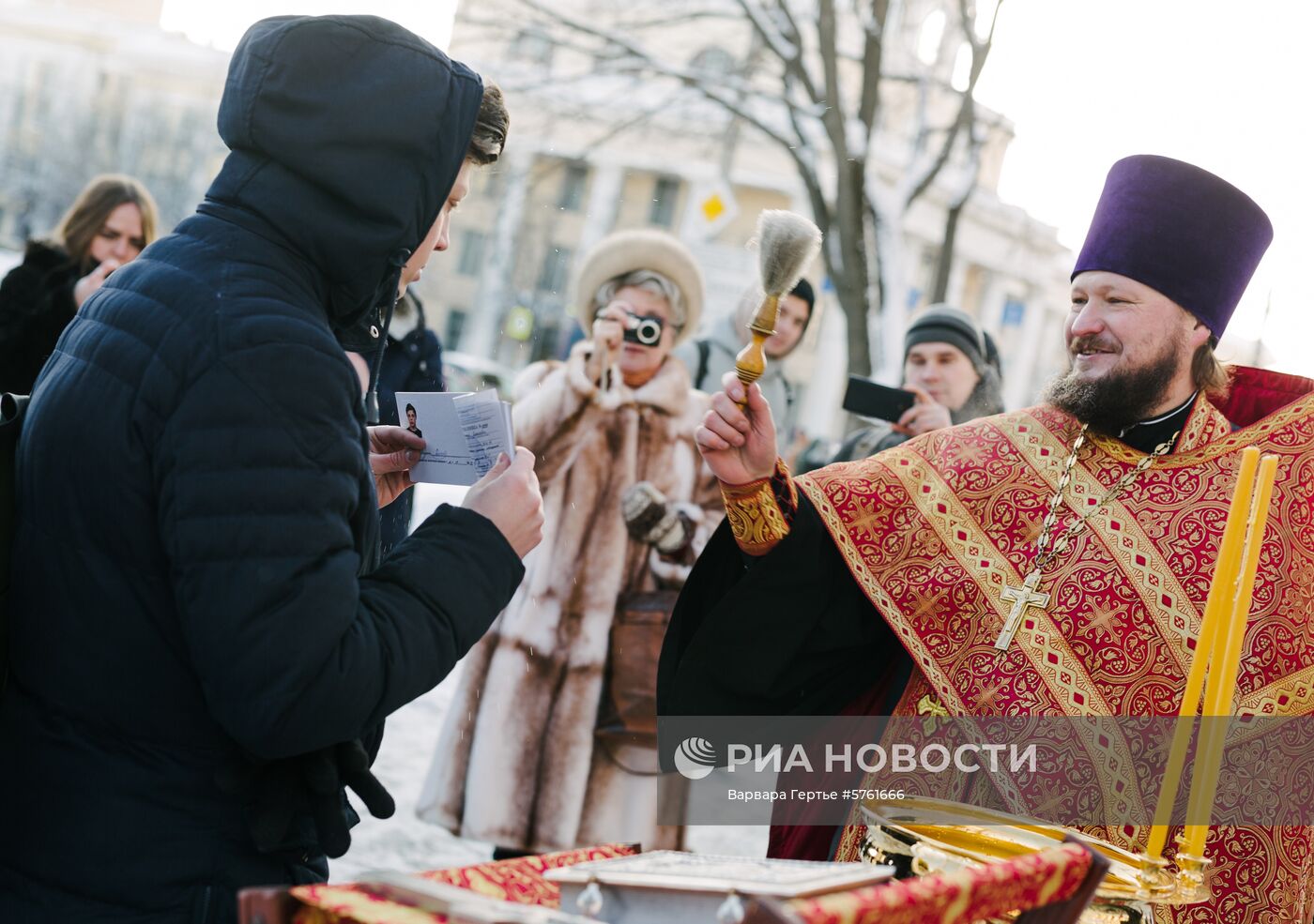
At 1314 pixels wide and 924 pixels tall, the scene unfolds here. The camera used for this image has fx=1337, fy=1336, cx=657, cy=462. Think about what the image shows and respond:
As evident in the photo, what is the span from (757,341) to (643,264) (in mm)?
2892

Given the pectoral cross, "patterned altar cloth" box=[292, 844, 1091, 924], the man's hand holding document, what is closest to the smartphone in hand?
the pectoral cross

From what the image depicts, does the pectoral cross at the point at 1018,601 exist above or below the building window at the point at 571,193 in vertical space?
below

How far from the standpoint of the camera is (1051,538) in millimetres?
2680

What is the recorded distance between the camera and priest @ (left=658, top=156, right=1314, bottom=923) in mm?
2502

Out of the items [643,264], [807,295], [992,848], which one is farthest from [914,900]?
[807,295]

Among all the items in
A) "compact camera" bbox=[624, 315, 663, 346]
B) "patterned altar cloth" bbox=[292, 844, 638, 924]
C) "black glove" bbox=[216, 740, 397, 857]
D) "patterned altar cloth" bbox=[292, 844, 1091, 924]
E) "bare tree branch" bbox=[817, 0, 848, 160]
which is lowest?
"black glove" bbox=[216, 740, 397, 857]

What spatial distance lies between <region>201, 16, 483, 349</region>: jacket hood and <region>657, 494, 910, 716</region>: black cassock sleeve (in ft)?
3.88

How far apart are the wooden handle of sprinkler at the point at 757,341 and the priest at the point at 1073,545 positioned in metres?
0.13

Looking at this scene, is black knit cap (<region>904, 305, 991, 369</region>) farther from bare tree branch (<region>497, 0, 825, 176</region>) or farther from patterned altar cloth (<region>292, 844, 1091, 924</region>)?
bare tree branch (<region>497, 0, 825, 176</region>)

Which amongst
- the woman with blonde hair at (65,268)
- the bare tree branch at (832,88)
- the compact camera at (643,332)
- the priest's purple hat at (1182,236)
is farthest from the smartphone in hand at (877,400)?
the bare tree branch at (832,88)

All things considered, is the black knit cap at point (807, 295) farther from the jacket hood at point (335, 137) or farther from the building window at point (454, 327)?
the building window at point (454, 327)

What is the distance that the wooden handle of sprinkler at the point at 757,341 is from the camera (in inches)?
88.7

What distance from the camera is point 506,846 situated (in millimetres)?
4762

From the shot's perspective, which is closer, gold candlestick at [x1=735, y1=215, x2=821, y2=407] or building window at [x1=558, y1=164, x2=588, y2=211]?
gold candlestick at [x1=735, y1=215, x2=821, y2=407]
